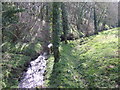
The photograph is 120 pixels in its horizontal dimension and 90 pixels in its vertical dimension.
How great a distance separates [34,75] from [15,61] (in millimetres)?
3596

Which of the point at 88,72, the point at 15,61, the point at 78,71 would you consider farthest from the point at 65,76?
the point at 15,61

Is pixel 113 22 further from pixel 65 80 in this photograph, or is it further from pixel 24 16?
pixel 65 80

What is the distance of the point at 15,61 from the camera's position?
1936 centimetres

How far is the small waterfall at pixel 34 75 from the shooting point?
15.1m

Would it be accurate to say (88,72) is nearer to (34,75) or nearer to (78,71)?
(78,71)

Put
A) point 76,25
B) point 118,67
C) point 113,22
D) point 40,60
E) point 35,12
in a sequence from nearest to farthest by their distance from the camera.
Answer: point 118,67, point 40,60, point 35,12, point 76,25, point 113,22

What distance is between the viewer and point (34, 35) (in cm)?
2928

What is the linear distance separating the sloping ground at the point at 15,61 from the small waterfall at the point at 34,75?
0.62m

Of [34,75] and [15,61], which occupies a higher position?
[15,61]

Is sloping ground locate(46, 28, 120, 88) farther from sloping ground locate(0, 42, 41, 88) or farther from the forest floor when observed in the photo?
sloping ground locate(0, 42, 41, 88)

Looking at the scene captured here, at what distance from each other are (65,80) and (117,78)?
4364 millimetres

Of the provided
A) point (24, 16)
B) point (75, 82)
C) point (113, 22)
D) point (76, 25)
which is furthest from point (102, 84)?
point (113, 22)

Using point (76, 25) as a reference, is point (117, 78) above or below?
below

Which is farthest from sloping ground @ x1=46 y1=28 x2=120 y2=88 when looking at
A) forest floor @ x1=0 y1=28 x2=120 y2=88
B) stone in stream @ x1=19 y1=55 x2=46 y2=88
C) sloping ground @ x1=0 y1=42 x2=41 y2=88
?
sloping ground @ x1=0 y1=42 x2=41 y2=88
